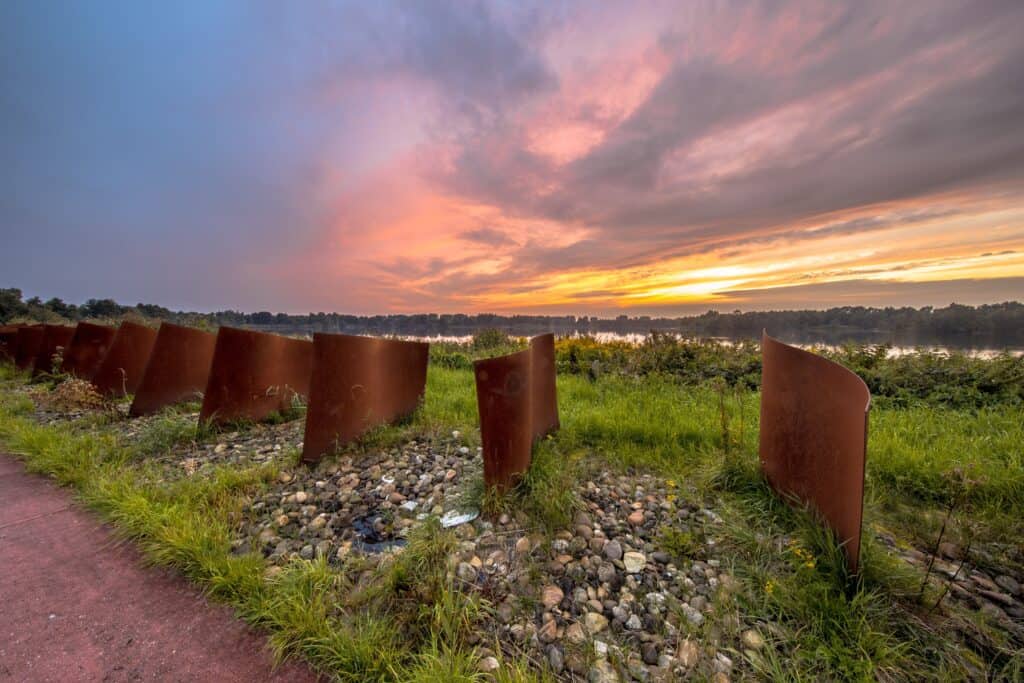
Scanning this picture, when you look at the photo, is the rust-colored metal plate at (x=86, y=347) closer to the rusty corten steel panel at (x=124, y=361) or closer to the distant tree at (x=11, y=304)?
the rusty corten steel panel at (x=124, y=361)

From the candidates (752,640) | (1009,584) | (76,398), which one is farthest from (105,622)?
(76,398)

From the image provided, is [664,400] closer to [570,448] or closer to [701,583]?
[570,448]

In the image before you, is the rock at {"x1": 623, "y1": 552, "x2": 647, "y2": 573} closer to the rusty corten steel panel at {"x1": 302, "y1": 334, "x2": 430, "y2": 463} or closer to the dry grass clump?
the rusty corten steel panel at {"x1": 302, "y1": 334, "x2": 430, "y2": 463}

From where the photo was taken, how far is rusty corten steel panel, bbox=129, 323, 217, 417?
4.96m

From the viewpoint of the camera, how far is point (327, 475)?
323 centimetres

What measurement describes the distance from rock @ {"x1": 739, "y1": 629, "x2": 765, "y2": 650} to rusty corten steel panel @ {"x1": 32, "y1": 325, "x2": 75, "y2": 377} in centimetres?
1149

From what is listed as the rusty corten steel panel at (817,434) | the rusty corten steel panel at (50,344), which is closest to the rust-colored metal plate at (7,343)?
the rusty corten steel panel at (50,344)

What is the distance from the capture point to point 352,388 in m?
3.76

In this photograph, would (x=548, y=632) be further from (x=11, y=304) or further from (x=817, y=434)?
(x=11, y=304)

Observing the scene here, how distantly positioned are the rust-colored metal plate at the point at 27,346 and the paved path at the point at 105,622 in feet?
30.0

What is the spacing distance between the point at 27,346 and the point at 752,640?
13696 mm

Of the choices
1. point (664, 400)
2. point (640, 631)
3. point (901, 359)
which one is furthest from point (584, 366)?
point (640, 631)

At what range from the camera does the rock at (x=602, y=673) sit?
1.50m

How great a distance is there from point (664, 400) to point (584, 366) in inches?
104
